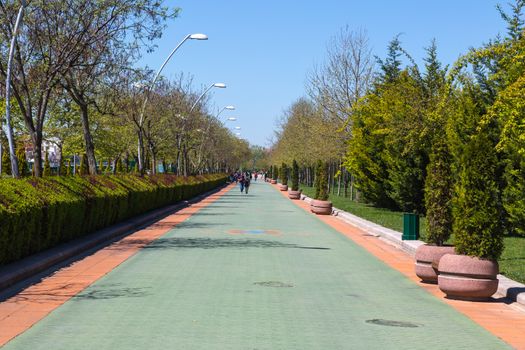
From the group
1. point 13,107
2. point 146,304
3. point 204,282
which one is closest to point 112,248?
point 204,282

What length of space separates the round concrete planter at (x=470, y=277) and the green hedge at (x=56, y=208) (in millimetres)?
7065

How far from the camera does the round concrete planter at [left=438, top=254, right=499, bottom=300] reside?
10992mm

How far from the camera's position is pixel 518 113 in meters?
17.9

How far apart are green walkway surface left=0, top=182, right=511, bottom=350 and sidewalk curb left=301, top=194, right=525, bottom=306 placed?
42.9 inches

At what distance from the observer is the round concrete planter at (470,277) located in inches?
433

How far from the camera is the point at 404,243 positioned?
1909 cm

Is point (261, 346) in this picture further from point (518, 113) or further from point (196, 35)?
point (196, 35)

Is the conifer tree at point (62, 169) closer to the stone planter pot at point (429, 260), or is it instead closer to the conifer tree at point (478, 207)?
the stone planter pot at point (429, 260)

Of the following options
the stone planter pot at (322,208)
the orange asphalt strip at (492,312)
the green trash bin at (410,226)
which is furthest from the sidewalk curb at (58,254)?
the stone planter pot at (322,208)

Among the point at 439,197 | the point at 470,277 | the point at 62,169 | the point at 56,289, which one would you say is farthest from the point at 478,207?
the point at 62,169

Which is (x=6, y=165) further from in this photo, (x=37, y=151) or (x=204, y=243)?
(x=204, y=243)

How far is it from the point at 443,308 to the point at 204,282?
12.4ft

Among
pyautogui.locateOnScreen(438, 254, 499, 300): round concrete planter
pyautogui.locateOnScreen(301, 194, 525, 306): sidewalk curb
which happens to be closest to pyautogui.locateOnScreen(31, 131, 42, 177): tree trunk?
pyautogui.locateOnScreen(301, 194, 525, 306): sidewalk curb

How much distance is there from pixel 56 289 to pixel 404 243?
1002 centimetres
